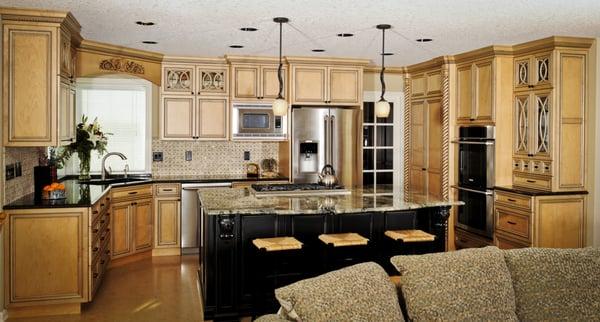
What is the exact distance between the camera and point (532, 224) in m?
5.38

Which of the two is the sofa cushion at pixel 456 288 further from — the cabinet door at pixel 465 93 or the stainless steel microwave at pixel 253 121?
the stainless steel microwave at pixel 253 121

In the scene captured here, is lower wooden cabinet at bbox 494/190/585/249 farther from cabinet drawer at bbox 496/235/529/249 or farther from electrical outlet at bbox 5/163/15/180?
electrical outlet at bbox 5/163/15/180

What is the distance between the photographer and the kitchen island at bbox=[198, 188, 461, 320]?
4.16 metres

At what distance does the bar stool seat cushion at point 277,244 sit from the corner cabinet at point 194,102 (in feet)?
9.91

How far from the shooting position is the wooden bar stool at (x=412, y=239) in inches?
164

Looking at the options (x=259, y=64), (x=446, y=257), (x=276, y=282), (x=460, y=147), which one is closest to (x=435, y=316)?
(x=446, y=257)

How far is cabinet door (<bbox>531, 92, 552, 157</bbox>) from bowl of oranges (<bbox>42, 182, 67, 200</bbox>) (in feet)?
14.6

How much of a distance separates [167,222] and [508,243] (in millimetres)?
3762

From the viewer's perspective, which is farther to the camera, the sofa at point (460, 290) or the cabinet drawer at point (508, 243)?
the cabinet drawer at point (508, 243)

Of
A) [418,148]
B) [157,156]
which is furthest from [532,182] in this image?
[157,156]

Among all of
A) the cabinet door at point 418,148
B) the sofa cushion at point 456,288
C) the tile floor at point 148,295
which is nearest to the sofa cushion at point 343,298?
the sofa cushion at point 456,288

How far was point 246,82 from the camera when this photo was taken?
682cm

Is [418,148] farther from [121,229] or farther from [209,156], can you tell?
[121,229]

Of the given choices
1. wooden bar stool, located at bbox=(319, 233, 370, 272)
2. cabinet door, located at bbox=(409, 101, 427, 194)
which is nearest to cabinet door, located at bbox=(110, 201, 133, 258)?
wooden bar stool, located at bbox=(319, 233, 370, 272)
